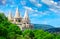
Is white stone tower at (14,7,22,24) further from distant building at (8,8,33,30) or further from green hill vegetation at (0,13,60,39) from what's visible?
green hill vegetation at (0,13,60,39)

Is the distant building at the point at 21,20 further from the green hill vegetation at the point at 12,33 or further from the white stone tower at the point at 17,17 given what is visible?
the green hill vegetation at the point at 12,33

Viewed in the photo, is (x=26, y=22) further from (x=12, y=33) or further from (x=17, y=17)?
(x=12, y=33)

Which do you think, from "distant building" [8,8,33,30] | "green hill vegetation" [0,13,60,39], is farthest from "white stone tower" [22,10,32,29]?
"green hill vegetation" [0,13,60,39]

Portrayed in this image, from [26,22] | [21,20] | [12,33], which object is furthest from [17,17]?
[12,33]

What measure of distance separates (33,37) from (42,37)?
46.4 inches

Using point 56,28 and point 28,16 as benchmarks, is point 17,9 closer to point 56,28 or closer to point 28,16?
point 28,16

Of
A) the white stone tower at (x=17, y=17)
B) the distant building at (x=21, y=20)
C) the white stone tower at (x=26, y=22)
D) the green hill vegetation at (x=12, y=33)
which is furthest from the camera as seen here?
the white stone tower at (x=17, y=17)

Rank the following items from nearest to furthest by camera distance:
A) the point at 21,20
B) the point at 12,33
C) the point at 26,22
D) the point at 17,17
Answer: the point at 12,33 < the point at 26,22 < the point at 17,17 < the point at 21,20

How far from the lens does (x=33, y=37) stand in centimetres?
2338

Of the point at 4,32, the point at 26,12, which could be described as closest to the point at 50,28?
the point at 26,12

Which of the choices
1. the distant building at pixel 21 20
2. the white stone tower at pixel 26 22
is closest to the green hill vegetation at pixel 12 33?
the white stone tower at pixel 26 22

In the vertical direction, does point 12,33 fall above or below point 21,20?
below

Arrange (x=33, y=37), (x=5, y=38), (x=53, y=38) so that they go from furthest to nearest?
1. (x=53, y=38)
2. (x=33, y=37)
3. (x=5, y=38)

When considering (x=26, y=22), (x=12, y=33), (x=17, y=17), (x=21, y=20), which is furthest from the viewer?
(x=21, y=20)
